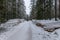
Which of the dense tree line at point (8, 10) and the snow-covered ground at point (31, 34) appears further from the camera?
the dense tree line at point (8, 10)

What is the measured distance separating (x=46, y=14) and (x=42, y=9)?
3065 mm

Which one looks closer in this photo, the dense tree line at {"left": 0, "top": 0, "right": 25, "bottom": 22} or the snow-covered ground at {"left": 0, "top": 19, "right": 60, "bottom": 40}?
the snow-covered ground at {"left": 0, "top": 19, "right": 60, "bottom": 40}

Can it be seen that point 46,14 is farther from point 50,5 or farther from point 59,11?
point 59,11

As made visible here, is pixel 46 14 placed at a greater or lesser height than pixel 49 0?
lesser

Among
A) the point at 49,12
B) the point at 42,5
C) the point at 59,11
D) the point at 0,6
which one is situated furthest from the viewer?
the point at 42,5

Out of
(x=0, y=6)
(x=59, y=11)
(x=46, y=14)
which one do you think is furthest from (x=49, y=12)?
(x=0, y=6)

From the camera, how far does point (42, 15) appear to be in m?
56.3

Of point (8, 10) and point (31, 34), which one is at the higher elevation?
point (8, 10)

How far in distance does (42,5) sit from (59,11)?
636 inches

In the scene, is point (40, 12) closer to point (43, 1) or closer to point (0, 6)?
point (43, 1)

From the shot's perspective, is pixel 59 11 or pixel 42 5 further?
pixel 42 5

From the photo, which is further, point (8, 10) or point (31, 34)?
point (8, 10)

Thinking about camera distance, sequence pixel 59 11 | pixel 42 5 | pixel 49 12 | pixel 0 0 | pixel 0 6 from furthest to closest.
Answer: pixel 42 5 → pixel 49 12 → pixel 59 11 → pixel 0 6 → pixel 0 0

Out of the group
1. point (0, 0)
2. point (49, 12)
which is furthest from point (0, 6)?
point (49, 12)
